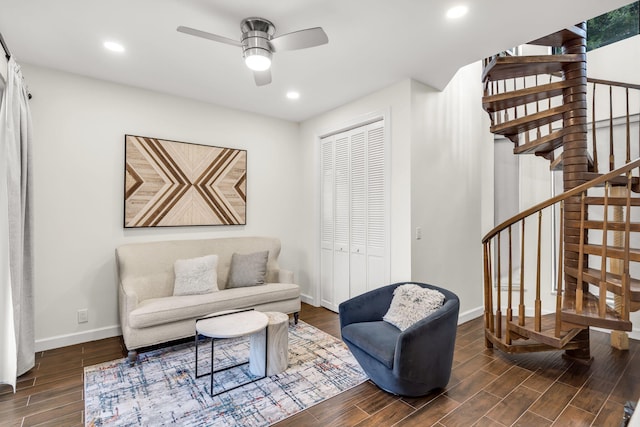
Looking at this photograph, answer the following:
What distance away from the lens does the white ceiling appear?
2.16 m

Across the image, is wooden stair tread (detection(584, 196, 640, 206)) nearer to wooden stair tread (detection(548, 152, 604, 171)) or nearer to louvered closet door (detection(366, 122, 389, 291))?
wooden stair tread (detection(548, 152, 604, 171))

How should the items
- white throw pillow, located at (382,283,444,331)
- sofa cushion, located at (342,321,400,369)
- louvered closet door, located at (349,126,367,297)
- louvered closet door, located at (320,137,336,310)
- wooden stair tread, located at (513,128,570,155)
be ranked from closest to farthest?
sofa cushion, located at (342,321,400,369) < white throw pillow, located at (382,283,444,331) < wooden stair tread, located at (513,128,570,155) < louvered closet door, located at (349,126,367,297) < louvered closet door, located at (320,137,336,310)

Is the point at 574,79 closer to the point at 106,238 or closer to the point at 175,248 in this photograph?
the point at 175,248

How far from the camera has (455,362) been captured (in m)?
2.79

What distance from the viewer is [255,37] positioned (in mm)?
2295

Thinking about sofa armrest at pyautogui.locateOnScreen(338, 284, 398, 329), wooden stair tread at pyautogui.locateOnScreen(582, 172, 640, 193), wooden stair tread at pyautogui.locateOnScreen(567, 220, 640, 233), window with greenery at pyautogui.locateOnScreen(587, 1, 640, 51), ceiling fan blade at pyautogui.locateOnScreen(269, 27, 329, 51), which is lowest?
sofa armrest at pyautogui.locateOnScreen(338, 284, 398, 329)

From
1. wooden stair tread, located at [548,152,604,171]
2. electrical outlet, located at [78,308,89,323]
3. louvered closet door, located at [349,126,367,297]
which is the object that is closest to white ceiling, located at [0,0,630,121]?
louvered closet door, located at [349,126,367,297]

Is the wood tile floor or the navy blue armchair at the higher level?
the navy blue armchair

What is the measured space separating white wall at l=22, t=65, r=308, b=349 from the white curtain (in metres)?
0.49

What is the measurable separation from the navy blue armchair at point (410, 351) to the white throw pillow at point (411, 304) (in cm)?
7

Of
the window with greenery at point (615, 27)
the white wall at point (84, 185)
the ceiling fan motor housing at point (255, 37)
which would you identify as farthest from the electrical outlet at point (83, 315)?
the window with greenery at point (615, 27)

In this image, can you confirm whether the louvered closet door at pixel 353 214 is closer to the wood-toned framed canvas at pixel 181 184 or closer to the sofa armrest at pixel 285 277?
the sofa armrest at pixel 285 277

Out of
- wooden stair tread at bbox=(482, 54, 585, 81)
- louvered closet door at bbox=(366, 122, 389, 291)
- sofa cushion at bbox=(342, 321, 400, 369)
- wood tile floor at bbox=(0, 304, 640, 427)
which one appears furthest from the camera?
louvered closet door at bbox=(366, 122, 389, 291)

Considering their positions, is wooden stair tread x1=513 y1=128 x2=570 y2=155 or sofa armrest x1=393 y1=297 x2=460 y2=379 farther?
wooden stair tread x1=513 y1=128 x2=570 y2=155
